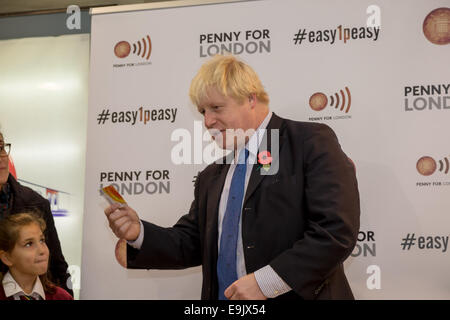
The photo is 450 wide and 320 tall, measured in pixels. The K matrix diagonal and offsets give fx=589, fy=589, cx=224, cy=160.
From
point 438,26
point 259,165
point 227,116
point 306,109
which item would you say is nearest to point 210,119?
point 227,116

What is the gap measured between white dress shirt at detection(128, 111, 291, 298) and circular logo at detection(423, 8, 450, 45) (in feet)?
3.95

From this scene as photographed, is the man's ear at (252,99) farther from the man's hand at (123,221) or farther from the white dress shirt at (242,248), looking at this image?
the man's hand at (123,221)

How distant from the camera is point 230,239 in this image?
92.8 inches

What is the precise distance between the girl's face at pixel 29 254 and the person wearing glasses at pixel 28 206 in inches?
6.2

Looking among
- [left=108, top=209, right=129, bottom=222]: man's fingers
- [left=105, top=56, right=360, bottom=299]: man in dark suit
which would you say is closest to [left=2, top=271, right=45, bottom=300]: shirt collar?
[left=105, top=56, right=360, bottom=299]: man in dark suit

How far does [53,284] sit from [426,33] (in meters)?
2.41

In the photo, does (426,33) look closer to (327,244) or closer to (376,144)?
(376,144)

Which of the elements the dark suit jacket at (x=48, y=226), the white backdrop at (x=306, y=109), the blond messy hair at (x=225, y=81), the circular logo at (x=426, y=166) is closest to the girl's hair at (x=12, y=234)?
the dark suit jacket at (x=48, y=226)

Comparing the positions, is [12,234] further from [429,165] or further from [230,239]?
[429,165]

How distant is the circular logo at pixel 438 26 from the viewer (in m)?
3.15

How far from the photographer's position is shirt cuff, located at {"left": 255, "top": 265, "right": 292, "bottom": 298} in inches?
82.7

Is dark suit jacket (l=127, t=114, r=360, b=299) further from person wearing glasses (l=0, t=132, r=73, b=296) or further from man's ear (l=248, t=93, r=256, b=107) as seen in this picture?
person wearing glasses (l=0, t=132, r=73, b=296)

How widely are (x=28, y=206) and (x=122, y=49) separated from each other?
1101mm
